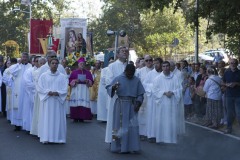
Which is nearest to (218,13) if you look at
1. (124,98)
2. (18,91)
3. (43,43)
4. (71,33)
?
(18,91)

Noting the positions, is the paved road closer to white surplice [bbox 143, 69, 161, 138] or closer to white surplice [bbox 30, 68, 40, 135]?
white surplice [bbox 30, 68, 40, 135]

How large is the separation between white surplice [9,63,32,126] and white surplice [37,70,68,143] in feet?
7.87

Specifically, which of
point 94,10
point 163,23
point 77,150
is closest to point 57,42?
point 77,150

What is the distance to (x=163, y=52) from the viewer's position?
47562mm

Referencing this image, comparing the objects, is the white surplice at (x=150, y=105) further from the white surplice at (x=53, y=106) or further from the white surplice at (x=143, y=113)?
the white surplice at (x=53, y=106)

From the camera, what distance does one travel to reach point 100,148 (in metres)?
11.6

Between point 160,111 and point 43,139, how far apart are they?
2.59 metres

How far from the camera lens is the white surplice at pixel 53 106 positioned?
12.5 m

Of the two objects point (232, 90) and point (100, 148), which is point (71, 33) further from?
point (100, 148)

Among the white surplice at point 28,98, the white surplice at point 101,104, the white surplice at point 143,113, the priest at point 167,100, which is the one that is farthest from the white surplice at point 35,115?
the white surplice at point 101,104

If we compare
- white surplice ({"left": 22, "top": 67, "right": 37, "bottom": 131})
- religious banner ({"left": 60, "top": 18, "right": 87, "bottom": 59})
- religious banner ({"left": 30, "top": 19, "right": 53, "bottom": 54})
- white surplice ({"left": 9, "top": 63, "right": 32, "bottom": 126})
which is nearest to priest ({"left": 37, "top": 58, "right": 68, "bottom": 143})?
white surplice ({"left": 22, "top": 67, "right": 37, "bottom": 131})

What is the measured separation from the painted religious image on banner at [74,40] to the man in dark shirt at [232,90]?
28.6 ft

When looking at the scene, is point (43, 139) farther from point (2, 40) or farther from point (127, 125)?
point (2, 40)

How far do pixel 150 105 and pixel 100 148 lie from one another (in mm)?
2222
